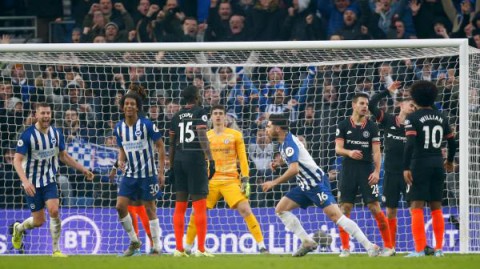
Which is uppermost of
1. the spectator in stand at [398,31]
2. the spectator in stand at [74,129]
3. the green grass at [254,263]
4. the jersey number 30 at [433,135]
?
the spectator in stand at [398,31]

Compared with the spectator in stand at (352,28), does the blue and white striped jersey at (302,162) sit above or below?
below

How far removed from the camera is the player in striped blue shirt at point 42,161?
14406 millimetres

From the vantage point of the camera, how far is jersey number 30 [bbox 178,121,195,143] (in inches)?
568

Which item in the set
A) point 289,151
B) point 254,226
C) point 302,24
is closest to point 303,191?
point 289,151

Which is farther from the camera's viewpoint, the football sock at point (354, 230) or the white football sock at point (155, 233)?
the white football sock at point (155, 233)

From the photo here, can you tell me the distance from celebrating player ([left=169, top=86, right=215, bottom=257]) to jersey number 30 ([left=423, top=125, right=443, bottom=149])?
267cm

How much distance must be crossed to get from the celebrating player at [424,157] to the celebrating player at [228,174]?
2.17 metres

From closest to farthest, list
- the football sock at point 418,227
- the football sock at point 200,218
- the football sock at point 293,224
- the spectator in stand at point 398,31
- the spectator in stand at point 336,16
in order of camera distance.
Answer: the football sock at point 418,227 → the football sock at point 293,224 → the football sock at point 200,218 → the spectator in stand at point 398,31 → the spectator in stand at point 336,16

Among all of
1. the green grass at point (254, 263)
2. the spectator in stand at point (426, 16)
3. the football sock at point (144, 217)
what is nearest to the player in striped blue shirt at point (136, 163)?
the football sock at point (144, 217)

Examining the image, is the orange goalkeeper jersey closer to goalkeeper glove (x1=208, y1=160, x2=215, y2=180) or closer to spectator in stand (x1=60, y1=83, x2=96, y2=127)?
goalkeeper glove (x1=208, y1=160, x2=215, y2=180)

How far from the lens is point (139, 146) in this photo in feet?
48.0

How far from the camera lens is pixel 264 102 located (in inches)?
667

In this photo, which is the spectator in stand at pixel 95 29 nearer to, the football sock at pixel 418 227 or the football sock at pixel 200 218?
the football sock at pixel 200 218

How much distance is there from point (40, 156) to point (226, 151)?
2.23m
